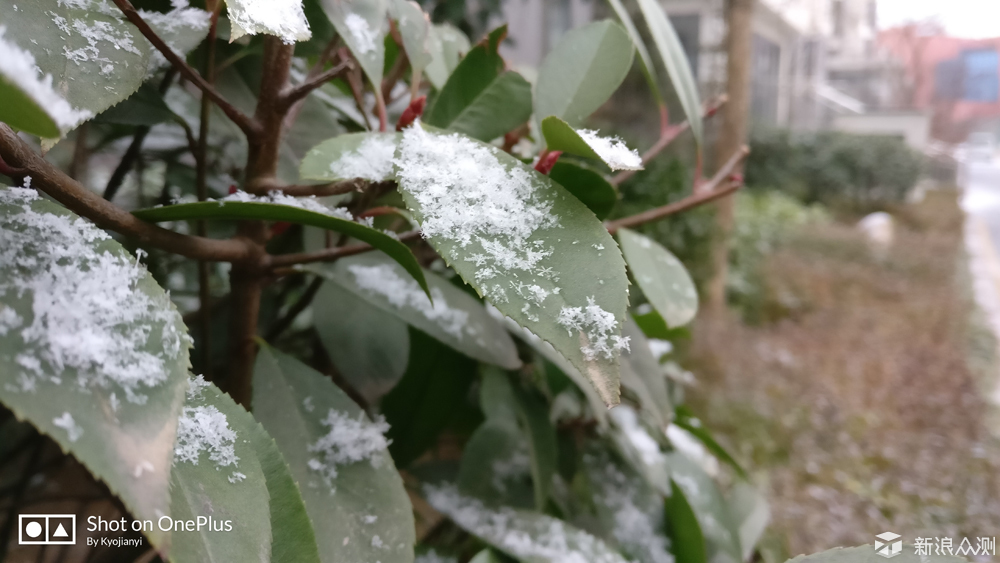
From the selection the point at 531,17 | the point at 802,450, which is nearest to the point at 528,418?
the point at 802,450

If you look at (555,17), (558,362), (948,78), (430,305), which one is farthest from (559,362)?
(948,78)

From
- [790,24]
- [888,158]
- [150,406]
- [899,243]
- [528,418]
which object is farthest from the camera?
[888,158]

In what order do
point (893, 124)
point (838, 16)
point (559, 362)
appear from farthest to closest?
point (893, 124), point (838, 16), point (559, 362)

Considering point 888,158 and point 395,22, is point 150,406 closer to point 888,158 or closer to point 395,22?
point 395,22

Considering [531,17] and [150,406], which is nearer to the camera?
[150,406]

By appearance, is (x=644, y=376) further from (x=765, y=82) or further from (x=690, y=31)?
(x=765, y=82)

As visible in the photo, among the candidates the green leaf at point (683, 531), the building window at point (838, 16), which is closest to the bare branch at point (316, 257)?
the green leaf at point (683, 531)
